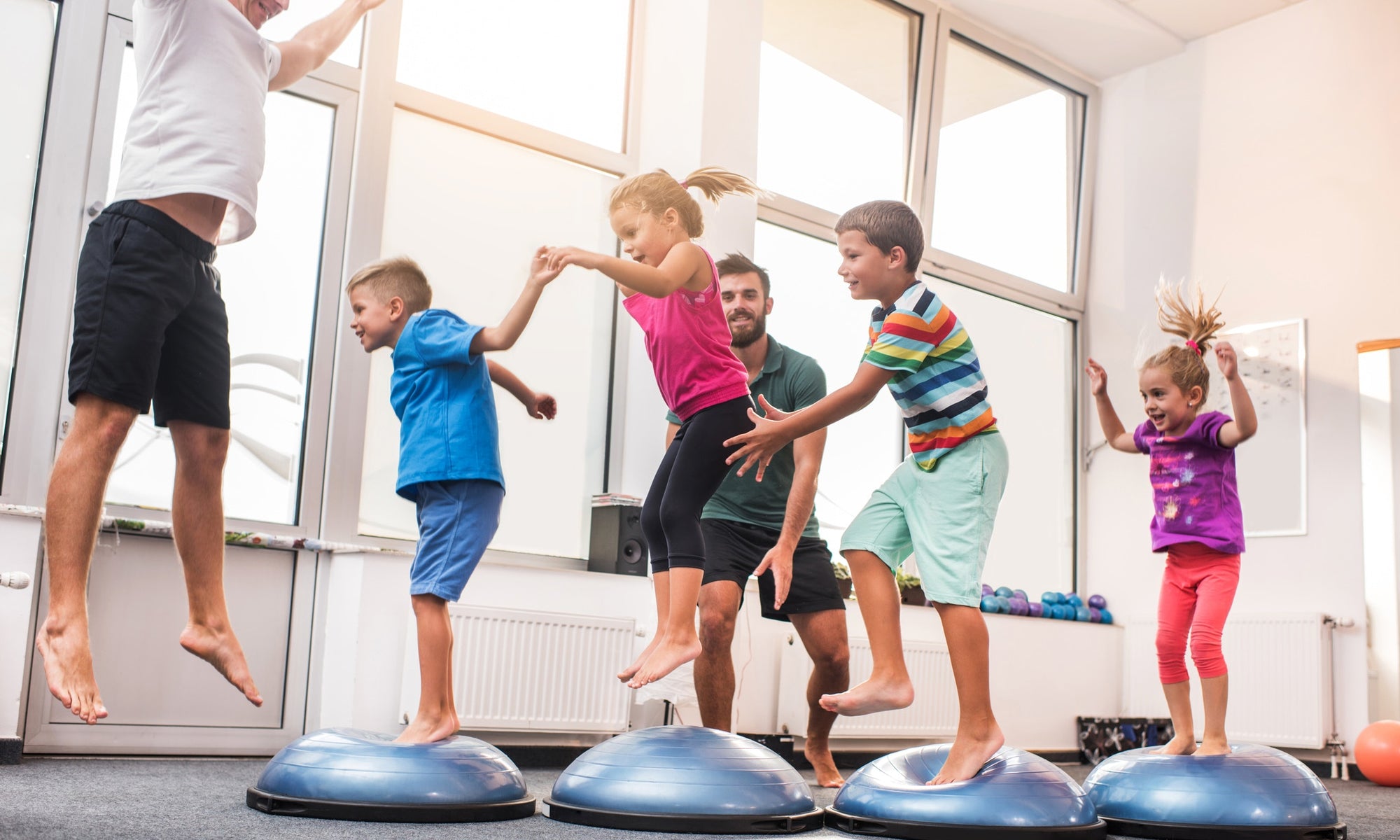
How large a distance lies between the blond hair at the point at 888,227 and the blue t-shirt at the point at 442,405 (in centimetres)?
93

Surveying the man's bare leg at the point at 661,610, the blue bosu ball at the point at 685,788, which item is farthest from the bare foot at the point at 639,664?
the blue bosu ball at the point at 685,788

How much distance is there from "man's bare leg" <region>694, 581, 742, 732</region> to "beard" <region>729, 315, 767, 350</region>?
76cm

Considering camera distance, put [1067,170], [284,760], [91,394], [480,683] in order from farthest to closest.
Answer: [1067,170] → [480,683] → [284,760] → [91,394]

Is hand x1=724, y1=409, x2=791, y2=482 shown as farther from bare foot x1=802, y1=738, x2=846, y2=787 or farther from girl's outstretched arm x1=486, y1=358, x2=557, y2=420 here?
bare foot x1=802, y1=738, x2=846, y2=787

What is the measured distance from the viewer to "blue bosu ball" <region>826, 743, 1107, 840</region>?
7.64 feet

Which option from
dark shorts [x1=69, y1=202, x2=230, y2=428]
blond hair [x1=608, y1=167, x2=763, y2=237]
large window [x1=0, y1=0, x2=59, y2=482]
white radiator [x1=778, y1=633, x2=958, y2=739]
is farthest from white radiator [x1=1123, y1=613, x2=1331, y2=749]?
large window [x1=0, y1=0, x2=59, y2=482]

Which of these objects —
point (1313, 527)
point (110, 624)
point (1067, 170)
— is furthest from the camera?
point (1067, 170)

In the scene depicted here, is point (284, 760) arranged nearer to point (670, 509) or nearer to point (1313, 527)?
point (670, 509)

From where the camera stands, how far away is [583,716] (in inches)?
170

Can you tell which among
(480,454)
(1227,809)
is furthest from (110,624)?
(1227,809)

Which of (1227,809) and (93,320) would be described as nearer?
(93,320)

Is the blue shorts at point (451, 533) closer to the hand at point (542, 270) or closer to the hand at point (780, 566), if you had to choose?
the hand at point (542, 270)

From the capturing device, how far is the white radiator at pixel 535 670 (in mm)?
4059

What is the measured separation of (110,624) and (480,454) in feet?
6.21
